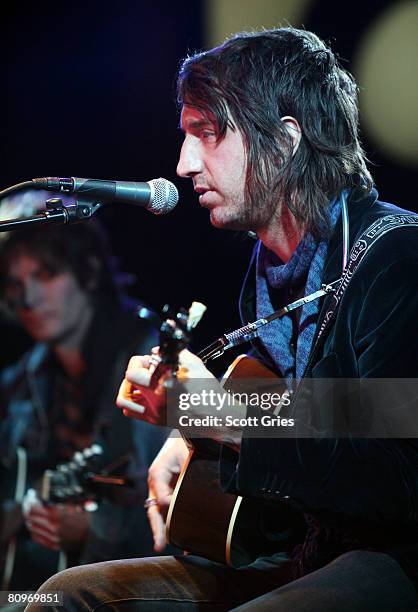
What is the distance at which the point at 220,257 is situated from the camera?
11.3 ft

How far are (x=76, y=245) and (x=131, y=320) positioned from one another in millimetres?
597

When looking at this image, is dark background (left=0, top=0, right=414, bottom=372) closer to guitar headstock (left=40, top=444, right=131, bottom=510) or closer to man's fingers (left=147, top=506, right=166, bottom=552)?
guitar headstock (left=40, top=444, right=131, bottom=510)

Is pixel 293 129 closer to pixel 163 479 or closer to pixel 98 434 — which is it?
pixel 163 479

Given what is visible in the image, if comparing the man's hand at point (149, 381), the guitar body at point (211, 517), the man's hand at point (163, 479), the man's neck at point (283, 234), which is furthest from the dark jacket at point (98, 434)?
the man's hand at point (149, 381)

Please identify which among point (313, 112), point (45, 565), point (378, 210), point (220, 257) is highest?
point (313, 112)

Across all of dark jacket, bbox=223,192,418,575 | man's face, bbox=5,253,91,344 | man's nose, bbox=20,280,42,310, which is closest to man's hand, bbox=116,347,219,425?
dark jacket, bbox=223,192,418,575

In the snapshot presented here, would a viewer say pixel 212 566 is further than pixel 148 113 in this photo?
No

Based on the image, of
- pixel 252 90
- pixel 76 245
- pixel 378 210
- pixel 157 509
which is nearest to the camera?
pixel 378 210

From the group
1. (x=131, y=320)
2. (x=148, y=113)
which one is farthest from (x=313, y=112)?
(x=131, y=320)

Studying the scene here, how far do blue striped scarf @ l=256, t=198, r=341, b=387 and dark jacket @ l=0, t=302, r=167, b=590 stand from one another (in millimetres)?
1557

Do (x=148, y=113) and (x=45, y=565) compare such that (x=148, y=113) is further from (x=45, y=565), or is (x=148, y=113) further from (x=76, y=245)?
(x=45, y=565)

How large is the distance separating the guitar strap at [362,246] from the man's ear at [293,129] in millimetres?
405

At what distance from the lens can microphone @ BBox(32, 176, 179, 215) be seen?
5.67 ft

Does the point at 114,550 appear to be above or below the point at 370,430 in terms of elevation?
below
